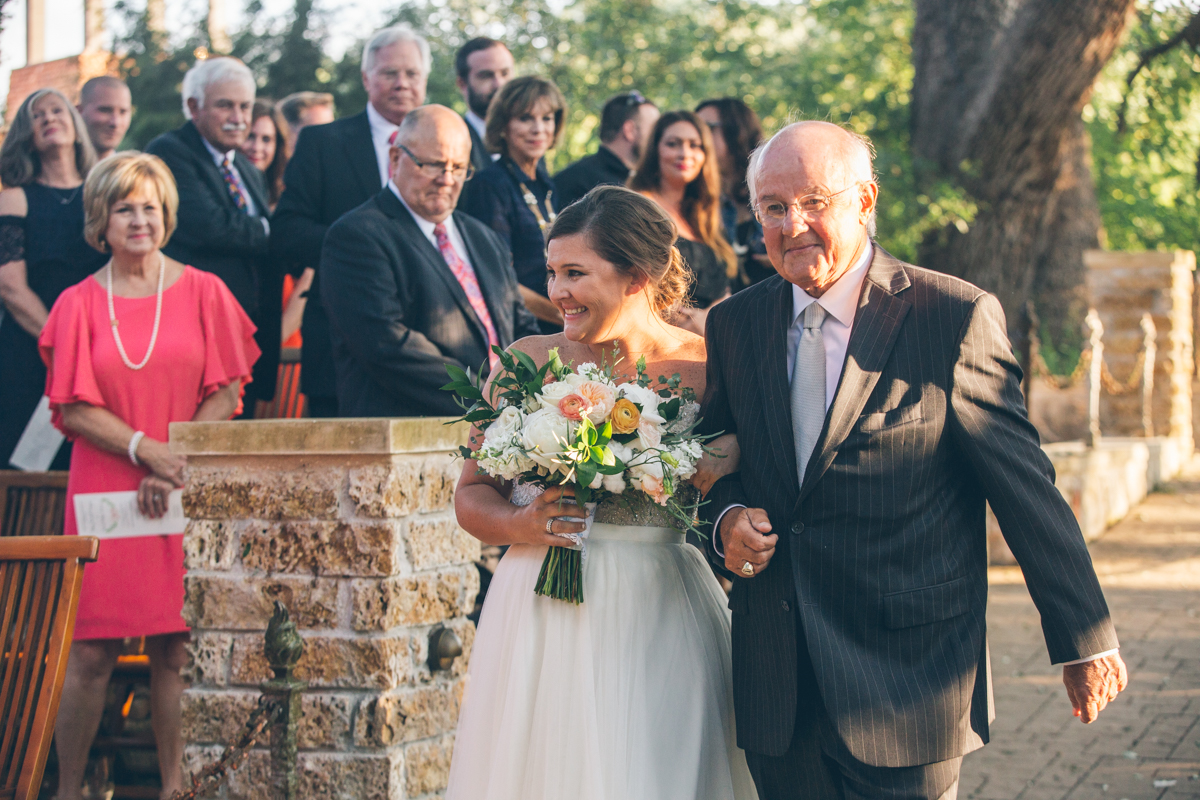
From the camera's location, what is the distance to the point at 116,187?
466cm

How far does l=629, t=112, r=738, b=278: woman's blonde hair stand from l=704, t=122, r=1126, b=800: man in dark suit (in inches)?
104

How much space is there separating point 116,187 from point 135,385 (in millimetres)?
811

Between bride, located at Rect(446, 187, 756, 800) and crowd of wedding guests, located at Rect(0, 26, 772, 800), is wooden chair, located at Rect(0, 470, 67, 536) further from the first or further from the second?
bride, located at Rect(446, 187, 756, 800)

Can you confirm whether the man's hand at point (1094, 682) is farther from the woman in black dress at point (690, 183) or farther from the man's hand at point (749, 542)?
the woman in black dress at point (690, 183)

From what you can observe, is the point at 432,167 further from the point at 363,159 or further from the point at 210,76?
the point at 210,76

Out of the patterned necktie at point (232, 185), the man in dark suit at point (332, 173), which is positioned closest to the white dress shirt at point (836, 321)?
the man in dark suit at point (332, 173)

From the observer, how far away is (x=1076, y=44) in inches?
400

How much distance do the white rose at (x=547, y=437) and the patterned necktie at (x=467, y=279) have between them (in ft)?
6.41

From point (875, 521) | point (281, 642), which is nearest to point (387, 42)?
point (281, 642)

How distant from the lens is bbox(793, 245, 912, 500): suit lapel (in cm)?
269

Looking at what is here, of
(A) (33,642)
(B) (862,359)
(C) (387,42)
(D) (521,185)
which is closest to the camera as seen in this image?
(B) (862,359)

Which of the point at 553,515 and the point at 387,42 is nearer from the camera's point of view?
the point at 553,515

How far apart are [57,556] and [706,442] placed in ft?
6.25

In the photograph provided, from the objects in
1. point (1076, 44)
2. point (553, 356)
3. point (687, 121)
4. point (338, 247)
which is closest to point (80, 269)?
point (338, 247)
